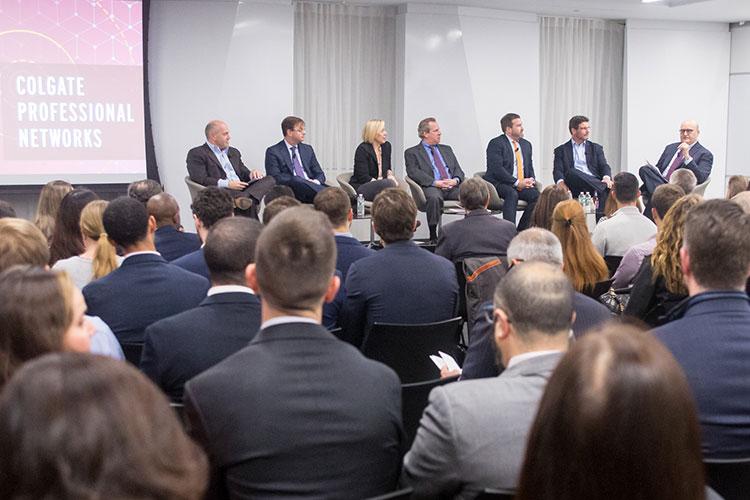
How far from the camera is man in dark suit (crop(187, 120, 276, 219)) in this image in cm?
893

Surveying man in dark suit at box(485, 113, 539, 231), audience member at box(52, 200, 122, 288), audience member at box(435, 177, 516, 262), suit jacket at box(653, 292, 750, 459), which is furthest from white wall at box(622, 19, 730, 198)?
suit jacket at box(653, 292, 750, 459)

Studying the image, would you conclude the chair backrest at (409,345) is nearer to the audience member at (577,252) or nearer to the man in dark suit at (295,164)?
the audience member at (577,252)

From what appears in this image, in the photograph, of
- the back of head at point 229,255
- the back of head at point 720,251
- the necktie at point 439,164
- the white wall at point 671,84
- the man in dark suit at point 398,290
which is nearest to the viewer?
the back of head at point 720,251

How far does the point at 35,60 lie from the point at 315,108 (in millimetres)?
3518

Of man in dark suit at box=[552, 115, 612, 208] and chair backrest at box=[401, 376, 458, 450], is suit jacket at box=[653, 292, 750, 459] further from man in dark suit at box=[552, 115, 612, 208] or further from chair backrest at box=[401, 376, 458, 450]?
man in dark suit at box=[552, 115, 612, 208]

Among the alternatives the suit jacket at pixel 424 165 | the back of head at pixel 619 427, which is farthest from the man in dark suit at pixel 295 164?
the back of head at pixel 619 427

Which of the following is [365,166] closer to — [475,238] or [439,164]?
[439,164]

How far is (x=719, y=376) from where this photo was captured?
2295 millimetres

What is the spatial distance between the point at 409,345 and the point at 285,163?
244 inches

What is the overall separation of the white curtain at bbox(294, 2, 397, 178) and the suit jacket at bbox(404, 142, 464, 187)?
139 cm

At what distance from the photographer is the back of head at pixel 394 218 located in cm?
417

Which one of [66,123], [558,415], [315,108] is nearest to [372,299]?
[558,415]

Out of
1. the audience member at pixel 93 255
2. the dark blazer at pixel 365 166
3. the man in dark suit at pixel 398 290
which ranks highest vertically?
the dark blazer at pixel 365 166

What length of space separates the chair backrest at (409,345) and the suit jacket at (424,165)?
6.25m
